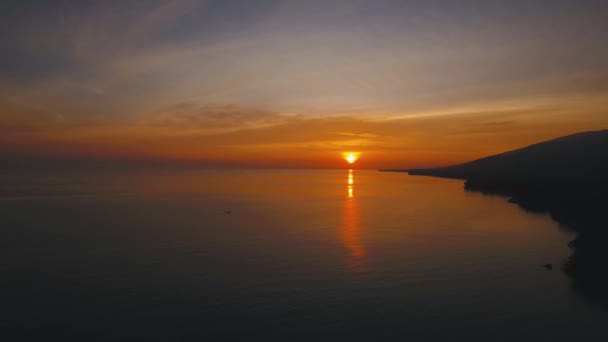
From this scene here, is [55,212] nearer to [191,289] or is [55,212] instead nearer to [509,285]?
[191,289]

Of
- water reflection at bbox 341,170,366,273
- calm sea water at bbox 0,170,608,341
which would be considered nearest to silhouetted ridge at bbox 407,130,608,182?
water reflection at bbox 341,170,366,273

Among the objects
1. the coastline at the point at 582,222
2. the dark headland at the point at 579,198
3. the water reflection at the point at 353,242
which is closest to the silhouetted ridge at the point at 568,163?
the dark headland at the point at 579,198

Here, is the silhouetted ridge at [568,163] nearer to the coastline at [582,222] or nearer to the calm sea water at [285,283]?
the coastline at [582,222]

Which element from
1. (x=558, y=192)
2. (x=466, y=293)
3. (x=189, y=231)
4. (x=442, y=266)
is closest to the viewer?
(x=466, y=293)

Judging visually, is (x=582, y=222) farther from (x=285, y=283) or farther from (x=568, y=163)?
(x=568, y=163)

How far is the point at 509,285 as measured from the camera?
30.5 meters

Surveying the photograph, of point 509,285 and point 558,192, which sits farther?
point 558,192

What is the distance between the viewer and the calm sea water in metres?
22.1

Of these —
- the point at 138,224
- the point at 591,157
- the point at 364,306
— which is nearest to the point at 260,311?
the point at 364,306

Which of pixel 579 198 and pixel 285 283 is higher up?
pixel 579 198

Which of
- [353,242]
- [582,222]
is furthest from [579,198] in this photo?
[353,242]

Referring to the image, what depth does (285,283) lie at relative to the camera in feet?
98.7

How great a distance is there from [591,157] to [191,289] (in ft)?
603

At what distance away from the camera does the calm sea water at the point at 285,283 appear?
72.4 ft
